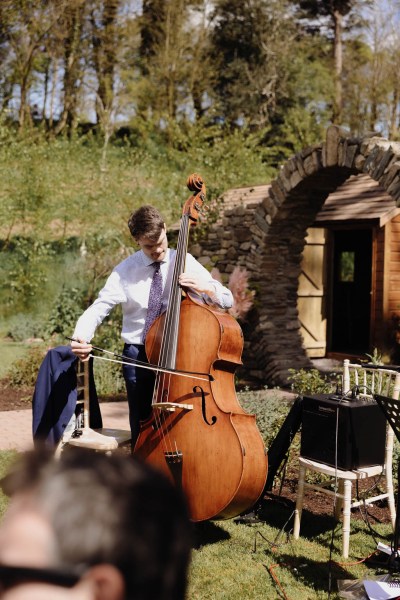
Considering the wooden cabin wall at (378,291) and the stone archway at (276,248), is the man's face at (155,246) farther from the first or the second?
the wooden cabin wall at (378,291)

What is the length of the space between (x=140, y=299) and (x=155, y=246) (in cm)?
32

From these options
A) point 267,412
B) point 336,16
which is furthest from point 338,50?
point 267,412

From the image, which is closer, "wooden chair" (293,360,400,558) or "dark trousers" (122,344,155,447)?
"wooden chair" (293,360,400,558)

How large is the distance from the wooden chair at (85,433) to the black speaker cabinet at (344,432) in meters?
1.14

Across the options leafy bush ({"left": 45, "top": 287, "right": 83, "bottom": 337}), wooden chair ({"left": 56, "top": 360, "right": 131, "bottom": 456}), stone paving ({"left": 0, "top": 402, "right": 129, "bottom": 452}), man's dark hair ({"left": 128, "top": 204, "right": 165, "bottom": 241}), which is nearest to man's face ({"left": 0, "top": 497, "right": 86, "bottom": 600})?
man's dark hair ({"left": 128, "top": 204, "right": 165, "bottom": 241})

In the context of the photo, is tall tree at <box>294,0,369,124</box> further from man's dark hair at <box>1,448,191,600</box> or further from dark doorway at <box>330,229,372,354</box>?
man's dark hair at <box>1,448,191,600</box>

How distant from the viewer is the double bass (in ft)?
11.9

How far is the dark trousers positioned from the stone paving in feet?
6.47

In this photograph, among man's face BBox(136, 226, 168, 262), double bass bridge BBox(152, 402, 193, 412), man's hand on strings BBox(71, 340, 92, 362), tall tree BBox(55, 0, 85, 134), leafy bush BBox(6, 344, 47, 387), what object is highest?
tall tree BBox(55, 0, 85, 134)

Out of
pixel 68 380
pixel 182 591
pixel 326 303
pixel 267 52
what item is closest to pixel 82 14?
pixel 267 52

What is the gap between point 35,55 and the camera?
815 inches

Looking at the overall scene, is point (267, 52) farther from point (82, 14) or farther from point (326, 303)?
point (326, 303)

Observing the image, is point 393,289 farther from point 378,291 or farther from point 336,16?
point 336,16

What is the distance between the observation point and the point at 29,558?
677mm
